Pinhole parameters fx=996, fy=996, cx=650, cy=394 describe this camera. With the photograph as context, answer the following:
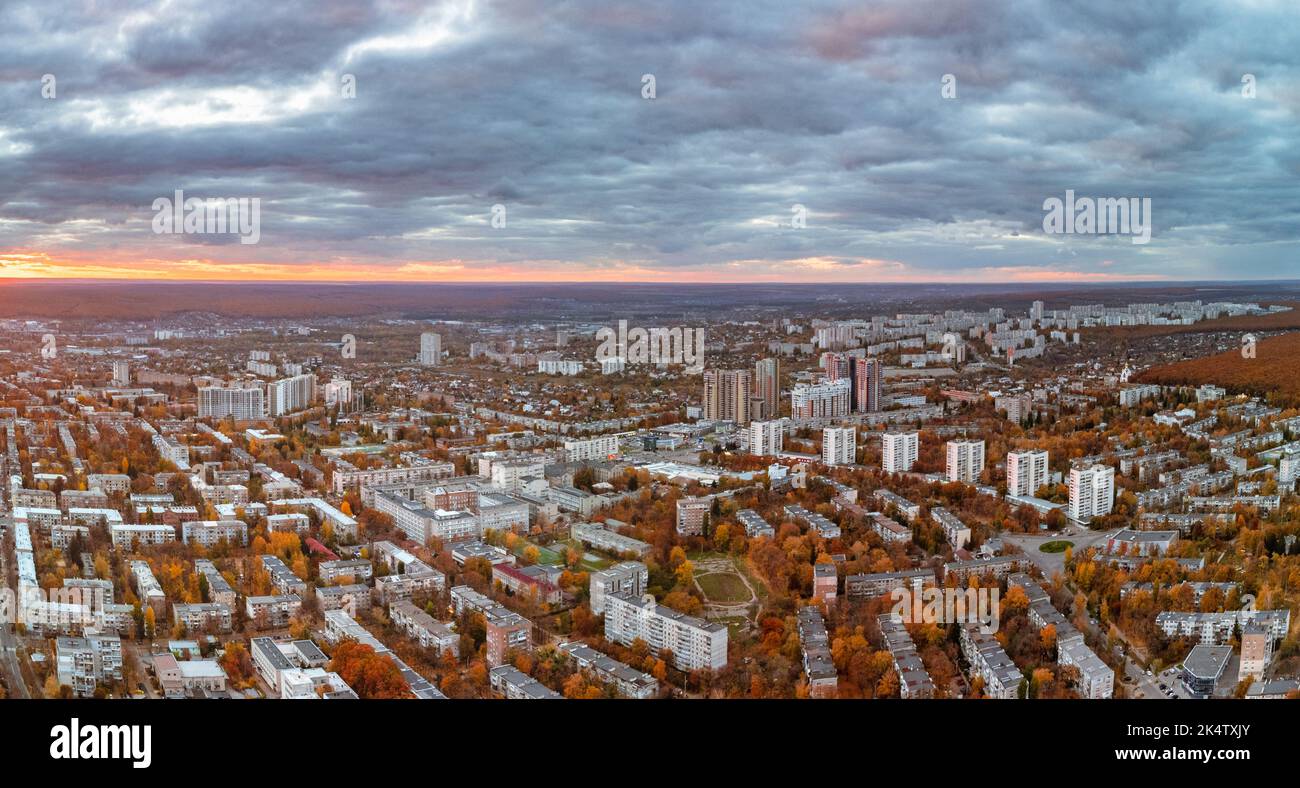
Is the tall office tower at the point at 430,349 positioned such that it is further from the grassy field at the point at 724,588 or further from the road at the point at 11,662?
the road at the point at 11,662

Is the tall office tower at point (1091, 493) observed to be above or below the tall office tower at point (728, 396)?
below

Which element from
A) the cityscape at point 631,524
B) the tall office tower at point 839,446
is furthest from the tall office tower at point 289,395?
the tall office tower at point 839,446

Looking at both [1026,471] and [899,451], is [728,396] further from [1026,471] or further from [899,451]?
[1026,471]

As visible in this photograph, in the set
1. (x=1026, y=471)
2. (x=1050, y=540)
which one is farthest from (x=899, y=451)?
(x=1050, y=540)

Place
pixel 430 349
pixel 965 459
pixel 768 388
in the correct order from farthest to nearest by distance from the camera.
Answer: pixel 430 349
pixel 768 388
pixel 965 459

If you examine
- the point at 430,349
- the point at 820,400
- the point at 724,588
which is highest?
the point at 430,349

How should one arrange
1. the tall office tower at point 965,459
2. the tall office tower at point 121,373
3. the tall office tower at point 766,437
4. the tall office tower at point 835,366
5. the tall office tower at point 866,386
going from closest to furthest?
the tall office tower at point 965,459, the tall office tower at point 766,437, the tall office tower at point 121,373, the tall office tower at point 866,386, the tall office tower at point 835,366

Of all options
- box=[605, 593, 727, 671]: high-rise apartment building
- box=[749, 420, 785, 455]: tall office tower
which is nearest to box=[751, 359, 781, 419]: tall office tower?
box=[749, 420, 785, 455]: tall office tower
